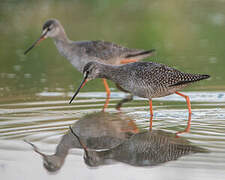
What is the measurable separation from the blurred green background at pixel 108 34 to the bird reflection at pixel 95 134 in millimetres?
2568

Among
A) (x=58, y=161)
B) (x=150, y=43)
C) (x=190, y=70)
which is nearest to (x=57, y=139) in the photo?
(x=58, y=161)

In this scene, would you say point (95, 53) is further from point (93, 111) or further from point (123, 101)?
point (93, 111)

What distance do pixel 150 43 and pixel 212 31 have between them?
3.08 m

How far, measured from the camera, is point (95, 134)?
7363 millimetres

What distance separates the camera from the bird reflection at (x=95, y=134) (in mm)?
6336

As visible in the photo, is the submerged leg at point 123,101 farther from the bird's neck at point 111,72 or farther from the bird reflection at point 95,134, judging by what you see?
the bird's neck at point 111,72

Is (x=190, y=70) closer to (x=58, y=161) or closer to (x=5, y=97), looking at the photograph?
(x=5, y=97)

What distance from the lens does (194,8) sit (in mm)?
25422

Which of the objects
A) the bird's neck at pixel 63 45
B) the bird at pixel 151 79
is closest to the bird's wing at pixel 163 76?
the bird at pixel 151 79

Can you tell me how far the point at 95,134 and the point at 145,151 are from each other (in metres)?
1.12

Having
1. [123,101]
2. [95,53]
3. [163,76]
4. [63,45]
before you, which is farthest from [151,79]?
[63,45]

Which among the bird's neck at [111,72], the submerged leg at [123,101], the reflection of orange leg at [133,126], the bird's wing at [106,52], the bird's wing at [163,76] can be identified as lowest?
the submerged leg at [123,101]

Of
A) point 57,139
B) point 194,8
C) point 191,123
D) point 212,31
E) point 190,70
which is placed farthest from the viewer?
point 194,8

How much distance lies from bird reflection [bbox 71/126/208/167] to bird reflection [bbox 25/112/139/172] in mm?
126
